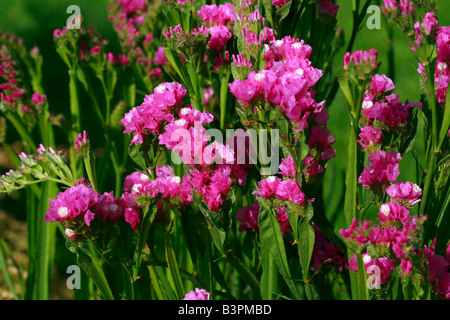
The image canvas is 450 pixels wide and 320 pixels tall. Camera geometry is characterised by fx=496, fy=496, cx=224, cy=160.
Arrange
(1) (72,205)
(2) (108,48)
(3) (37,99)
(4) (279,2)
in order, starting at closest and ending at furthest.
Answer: (1) (72,205) → (4) (279,2) → (3) (37,99) → (2) (108,48)

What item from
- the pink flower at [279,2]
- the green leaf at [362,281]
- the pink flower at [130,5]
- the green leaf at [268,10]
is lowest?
the green leaf at [362,281]

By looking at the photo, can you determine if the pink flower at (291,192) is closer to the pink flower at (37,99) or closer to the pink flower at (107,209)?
the pink flower at (107,209)

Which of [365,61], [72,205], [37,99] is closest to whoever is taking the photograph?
[365,61]

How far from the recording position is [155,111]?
973 millimetres

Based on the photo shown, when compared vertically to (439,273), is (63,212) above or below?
above

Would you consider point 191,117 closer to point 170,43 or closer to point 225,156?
point 225,156

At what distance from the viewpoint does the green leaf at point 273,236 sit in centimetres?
97

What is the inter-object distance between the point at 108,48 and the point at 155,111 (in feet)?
6.56

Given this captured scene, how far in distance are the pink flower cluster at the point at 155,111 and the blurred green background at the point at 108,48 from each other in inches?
30.7

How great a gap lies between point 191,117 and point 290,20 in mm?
415

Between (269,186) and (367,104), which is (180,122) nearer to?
(269,186)

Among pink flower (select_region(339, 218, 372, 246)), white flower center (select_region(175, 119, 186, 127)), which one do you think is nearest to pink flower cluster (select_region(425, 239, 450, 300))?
pink flower (select_region(339, 218, 372, 246))

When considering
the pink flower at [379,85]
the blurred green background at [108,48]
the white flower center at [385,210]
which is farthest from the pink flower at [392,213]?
the blurred green background at [108,48]

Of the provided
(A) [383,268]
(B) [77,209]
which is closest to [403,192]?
(A) [383,268]
